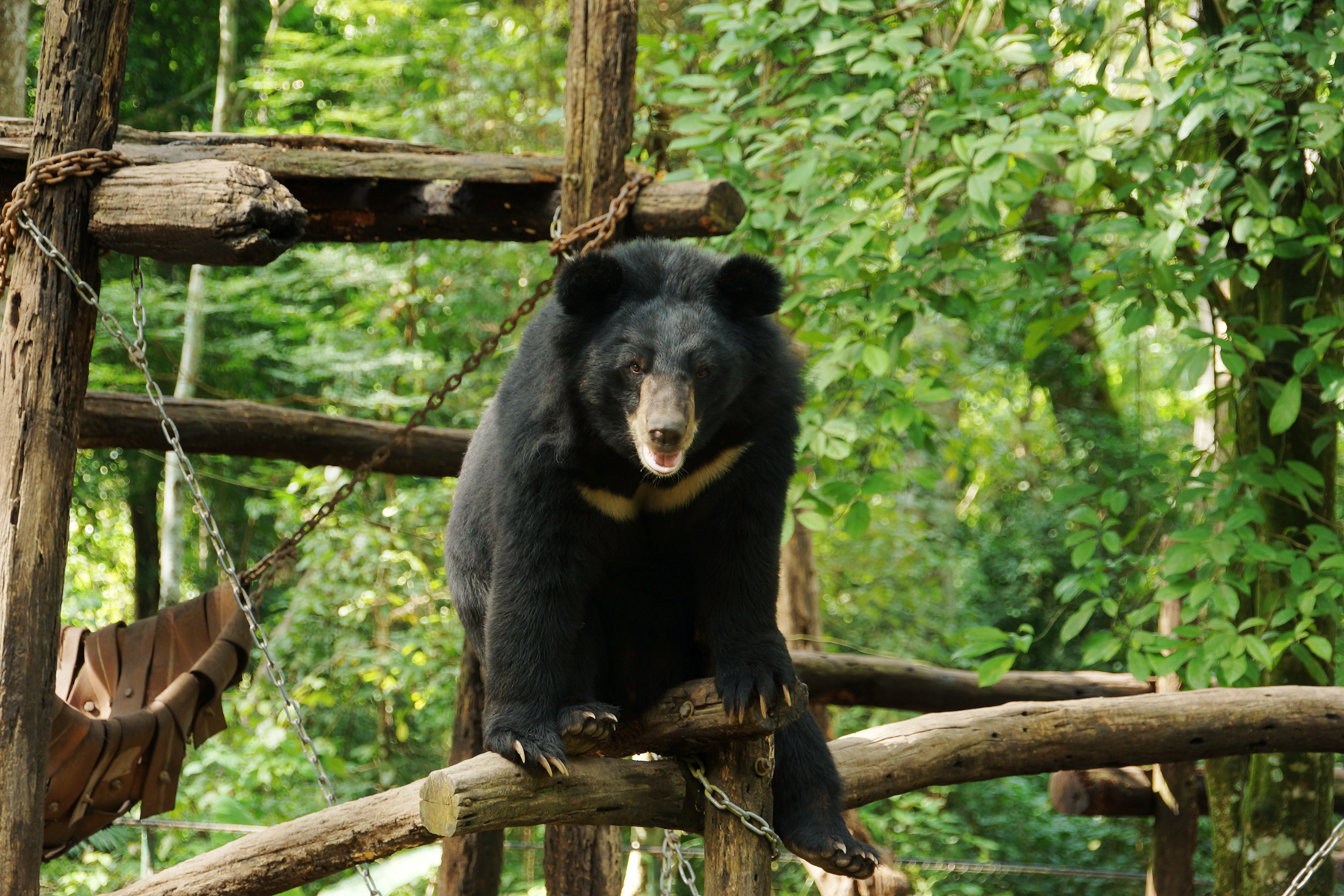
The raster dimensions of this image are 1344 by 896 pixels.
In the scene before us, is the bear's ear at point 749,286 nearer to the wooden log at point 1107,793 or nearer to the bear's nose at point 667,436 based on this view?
the bear's nose at point 667,436

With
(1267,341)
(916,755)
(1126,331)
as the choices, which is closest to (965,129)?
(1126,331)

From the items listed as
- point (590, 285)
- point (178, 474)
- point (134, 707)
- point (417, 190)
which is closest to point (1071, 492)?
point (590, 285)

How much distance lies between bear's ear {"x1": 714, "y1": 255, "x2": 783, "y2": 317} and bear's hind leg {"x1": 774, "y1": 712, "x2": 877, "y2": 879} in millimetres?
857

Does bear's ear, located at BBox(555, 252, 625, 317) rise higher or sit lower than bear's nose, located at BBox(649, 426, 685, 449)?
higher

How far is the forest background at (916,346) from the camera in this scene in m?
3.11

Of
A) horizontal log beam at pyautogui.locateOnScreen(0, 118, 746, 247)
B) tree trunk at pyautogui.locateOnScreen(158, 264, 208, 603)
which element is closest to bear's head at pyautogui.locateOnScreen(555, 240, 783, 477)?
horizontal log beam at pyautogui.locateOnScreen(0, 118, 746, 247)

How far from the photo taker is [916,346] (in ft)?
23.0

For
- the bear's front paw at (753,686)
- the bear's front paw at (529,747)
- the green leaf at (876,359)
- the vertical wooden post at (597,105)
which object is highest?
the vertical wooden post at (597,105)

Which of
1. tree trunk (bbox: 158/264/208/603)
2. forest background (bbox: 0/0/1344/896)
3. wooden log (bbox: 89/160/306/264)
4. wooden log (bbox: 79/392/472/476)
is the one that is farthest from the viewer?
tree trunk (bbox: 158/264/208/603)

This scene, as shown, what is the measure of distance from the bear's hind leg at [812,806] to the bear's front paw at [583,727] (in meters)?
0.41

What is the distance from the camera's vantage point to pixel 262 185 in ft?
7.82

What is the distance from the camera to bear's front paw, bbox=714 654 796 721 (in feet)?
6.68

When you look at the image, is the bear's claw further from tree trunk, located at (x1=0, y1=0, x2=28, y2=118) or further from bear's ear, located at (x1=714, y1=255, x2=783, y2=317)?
tree trunk, located at (x1=0, y1=0, x2=28, y2=118)

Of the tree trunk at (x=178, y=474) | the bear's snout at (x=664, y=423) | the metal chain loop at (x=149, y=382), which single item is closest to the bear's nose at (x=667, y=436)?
the bear's snout at (x=664, y=423)
